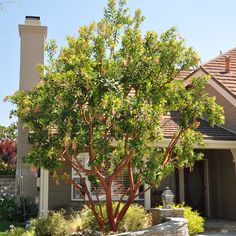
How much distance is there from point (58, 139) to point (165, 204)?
155 inches

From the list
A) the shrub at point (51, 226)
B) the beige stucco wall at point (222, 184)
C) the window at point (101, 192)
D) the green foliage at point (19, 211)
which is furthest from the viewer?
the green foliage at point (19, 211)

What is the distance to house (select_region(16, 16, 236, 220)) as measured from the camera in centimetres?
1391

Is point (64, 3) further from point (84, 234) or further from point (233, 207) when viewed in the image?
point (233, 207)

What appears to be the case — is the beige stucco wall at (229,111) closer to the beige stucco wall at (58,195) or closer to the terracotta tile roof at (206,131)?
the terracotta tile roof at (206,131)

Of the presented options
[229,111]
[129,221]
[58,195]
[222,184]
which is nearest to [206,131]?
[229,111]

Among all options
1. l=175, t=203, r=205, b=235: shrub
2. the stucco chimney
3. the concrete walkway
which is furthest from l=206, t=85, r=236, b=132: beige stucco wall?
the stucco chimney

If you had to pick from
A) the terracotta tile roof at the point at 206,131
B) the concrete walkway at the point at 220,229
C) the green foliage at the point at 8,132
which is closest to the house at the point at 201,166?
the terracotta tile roof at the point at 206,131

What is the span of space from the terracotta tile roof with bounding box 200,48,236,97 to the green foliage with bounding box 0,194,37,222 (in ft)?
28.5

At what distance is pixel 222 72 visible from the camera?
53.6 ft

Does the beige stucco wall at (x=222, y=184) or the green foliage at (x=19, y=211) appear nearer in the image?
the beige stucco wall at (x=222, y=184)

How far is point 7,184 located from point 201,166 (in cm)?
1023

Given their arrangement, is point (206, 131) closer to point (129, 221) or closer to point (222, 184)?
point (222, 184)

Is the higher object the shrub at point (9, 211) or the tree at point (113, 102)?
the tree at point (113, 102)

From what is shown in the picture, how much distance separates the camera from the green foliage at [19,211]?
584 inches
